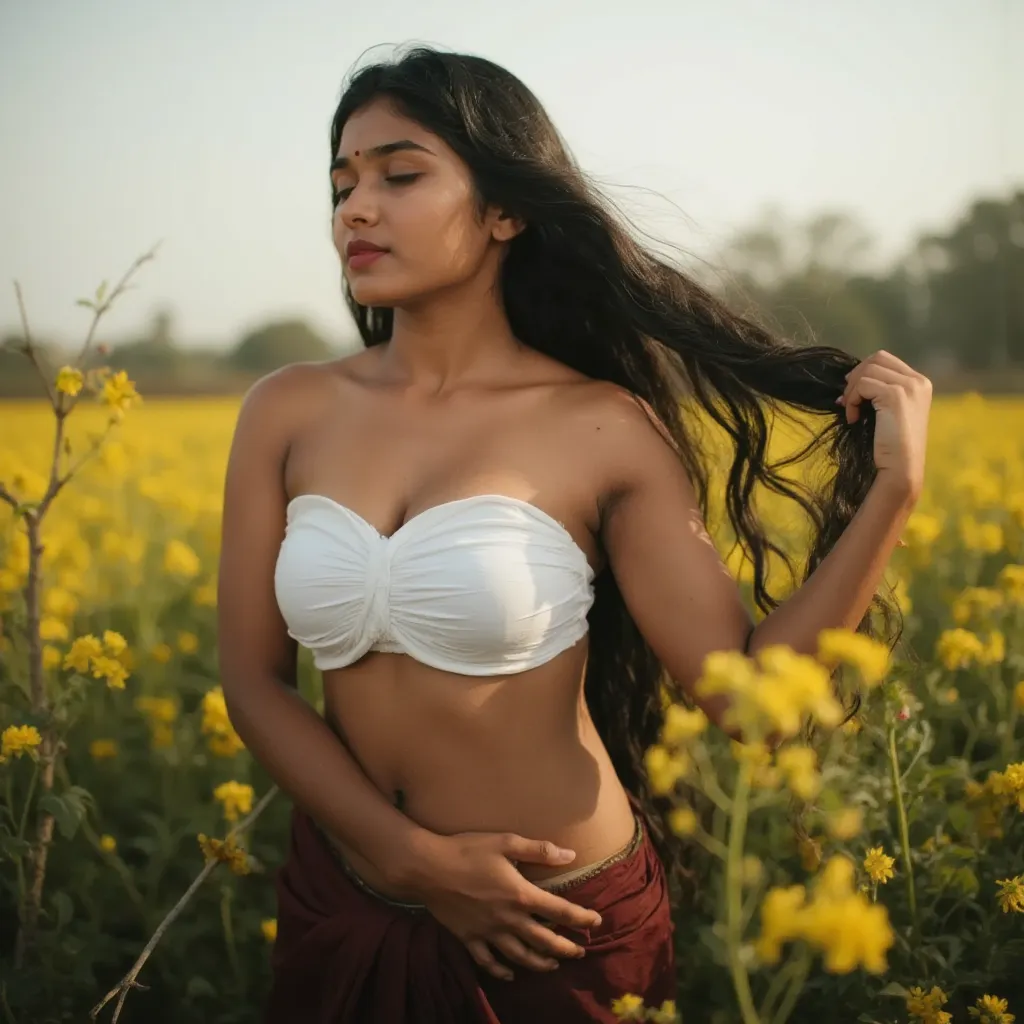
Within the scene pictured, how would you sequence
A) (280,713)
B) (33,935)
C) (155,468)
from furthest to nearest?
(155,468) → (33,935) → (280,713)

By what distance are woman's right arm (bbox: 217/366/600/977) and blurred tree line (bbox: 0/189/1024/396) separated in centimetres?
408

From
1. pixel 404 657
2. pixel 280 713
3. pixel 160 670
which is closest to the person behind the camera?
pixel 404 657

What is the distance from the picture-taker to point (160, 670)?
3.81 m

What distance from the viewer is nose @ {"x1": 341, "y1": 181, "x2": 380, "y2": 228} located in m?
1.94

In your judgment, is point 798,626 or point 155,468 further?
point 155,468

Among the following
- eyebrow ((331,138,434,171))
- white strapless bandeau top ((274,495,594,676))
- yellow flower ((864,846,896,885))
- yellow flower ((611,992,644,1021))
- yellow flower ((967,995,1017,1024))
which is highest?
eyebrow ((331,138,434,171))

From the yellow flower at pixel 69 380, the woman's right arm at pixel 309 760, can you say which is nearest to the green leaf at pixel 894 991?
the woman's right arm at pixel 309 760

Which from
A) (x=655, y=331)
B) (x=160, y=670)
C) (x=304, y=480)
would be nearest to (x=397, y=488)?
(x=304, y=480)

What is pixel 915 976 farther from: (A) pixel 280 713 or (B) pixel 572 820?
(A) pixel 280 713

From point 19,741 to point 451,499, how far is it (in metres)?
0.88

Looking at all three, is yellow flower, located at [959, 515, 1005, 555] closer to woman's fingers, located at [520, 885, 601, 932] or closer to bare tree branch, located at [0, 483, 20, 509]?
woman's fingers, located at [520, 885, 601, 932]

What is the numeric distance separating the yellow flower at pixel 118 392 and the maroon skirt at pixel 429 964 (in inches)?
35.6

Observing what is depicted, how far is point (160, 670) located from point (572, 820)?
7.51 ft

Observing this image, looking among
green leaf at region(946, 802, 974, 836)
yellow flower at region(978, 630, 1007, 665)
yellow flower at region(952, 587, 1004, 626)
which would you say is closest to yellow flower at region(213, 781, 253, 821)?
green leaf at region(946, 802, 974, 836)
